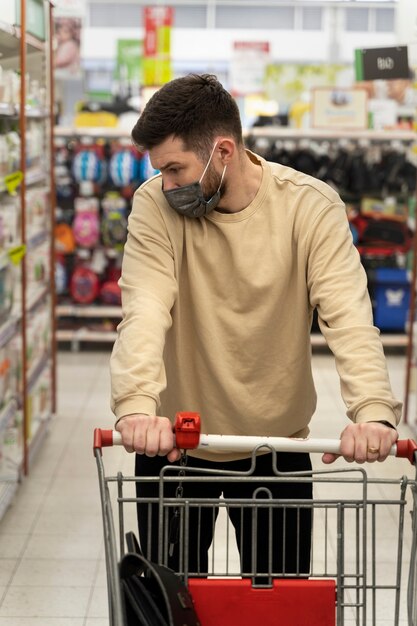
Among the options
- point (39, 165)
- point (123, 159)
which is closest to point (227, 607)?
point (39, 165)

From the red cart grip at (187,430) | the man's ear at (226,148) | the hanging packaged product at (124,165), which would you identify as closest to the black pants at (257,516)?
the red cart grip at (187,430)

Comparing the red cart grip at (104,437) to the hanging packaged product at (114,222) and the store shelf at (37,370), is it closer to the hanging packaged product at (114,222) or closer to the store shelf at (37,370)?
the store shelf at (37,370)

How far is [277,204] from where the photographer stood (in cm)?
224

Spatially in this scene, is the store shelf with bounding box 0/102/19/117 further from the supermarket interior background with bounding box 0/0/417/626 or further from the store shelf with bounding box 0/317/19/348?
the store shelf with bounding box 0/317/19/348

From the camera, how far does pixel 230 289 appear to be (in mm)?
2248

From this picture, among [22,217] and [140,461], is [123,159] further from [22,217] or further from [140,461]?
[140,461]

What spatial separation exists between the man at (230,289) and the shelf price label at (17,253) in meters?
2.28

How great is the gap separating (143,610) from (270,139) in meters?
7.19

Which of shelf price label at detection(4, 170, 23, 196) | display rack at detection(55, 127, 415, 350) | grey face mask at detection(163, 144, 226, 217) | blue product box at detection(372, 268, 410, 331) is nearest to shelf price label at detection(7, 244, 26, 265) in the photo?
shelf price label at detection(4, 170, 23, 196)

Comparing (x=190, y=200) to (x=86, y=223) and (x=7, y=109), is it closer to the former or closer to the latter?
(x=7, y=109)

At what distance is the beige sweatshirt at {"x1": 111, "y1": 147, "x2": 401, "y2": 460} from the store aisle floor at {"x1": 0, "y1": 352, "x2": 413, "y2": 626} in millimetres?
1578

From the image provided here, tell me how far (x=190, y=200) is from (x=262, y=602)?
2.88 feet

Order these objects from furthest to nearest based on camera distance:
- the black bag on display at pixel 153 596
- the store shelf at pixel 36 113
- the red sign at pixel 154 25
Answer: the red sign at pixel 154 25 → the store shelf at pixel 36 113 → the black bag on display at pixel 153 596

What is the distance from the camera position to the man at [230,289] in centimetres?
211
